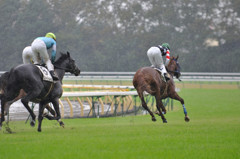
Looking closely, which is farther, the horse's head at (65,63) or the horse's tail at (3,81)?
the horse's head at (65,63)

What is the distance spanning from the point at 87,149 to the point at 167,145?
Result: 1.08 meters

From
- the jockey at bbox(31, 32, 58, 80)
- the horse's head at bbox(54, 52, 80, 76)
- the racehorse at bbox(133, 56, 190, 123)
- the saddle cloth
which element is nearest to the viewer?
the saddle cloth

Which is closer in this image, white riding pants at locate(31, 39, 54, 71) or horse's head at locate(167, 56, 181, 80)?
white riding pants at locate(31, 39, 54, 71)

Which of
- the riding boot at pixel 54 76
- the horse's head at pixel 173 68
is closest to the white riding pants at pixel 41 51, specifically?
the riding boot at pixel 54 76

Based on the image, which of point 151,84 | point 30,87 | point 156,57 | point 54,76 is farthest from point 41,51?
point 156,57

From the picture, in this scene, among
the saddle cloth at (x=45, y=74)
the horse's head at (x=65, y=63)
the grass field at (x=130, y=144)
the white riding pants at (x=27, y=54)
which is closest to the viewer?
the grass field at (x=130, y=144)

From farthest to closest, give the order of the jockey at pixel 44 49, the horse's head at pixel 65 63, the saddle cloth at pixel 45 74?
the horse's head at pixel 65 63 → the jockey at pixel 44 49 → the saddle cloth at pixel 45 74

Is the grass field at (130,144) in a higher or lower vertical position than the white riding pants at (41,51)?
lower

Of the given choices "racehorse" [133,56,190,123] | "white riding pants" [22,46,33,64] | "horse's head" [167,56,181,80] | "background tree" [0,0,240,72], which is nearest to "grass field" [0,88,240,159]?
"racehorse" [133,56,190,123]

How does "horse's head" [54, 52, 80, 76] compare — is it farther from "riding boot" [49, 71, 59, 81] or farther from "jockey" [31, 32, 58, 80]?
"riding boot" [49, 71, 59, 81]

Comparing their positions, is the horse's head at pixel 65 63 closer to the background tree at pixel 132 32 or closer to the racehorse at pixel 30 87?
the racehorse at pixel 30 87

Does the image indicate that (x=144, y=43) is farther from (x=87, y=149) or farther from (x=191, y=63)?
(x=87, y=149)

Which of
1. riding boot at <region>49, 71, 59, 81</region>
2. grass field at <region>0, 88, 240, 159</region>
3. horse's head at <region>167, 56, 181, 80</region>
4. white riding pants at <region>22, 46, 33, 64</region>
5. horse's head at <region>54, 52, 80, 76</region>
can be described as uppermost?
white riding pants at <region>22, 46, 33, 64</region>

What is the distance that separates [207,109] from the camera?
1769cm
